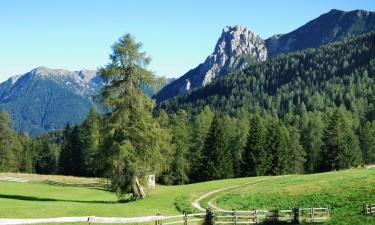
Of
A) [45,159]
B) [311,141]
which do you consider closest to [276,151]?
[311,141]

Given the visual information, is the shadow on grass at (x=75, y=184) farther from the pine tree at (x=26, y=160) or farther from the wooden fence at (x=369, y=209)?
the pine tree at (x=26, y=160)

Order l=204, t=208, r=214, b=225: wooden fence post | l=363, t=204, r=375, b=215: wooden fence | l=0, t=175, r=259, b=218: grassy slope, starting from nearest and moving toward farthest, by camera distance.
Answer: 1. l=0, t=175, r=259, b=218: grassy slope
2. l=363, t=204, r=375, b=215: wooden fence
3. l=204, t=208, r=214, b=225: wooden fence post

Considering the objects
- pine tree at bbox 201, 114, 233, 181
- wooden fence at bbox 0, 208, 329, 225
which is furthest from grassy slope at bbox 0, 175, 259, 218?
pine tree at bbox 201, 114, 233, 181

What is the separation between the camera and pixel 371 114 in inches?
5979

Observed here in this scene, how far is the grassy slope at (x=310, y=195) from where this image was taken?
159 ft

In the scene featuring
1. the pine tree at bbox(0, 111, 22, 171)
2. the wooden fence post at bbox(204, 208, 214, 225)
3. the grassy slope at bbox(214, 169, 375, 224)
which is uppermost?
the pine tree at bbox(0, 111, 22, 171)

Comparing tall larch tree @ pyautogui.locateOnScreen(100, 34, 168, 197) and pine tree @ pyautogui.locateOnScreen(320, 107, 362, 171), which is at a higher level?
tall larch tree @ pyautogui.locateOnScreen(100, 34, 168, 197)

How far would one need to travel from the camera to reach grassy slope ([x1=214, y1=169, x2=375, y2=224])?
4844 cm

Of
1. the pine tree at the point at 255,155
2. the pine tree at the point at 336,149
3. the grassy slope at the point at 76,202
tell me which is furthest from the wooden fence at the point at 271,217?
the pine tree at the point at 336,149

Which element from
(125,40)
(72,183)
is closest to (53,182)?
(72,183)

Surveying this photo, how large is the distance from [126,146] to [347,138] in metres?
62.8

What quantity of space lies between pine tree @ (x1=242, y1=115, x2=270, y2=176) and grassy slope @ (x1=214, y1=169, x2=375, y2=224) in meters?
29.0

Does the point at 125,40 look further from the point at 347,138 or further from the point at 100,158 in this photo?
the point at 347,138

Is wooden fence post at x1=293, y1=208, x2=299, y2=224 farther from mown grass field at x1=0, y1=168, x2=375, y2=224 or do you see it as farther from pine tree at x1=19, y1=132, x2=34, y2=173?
pine tree at x1=19, y1=132, x2=34, y2=173
